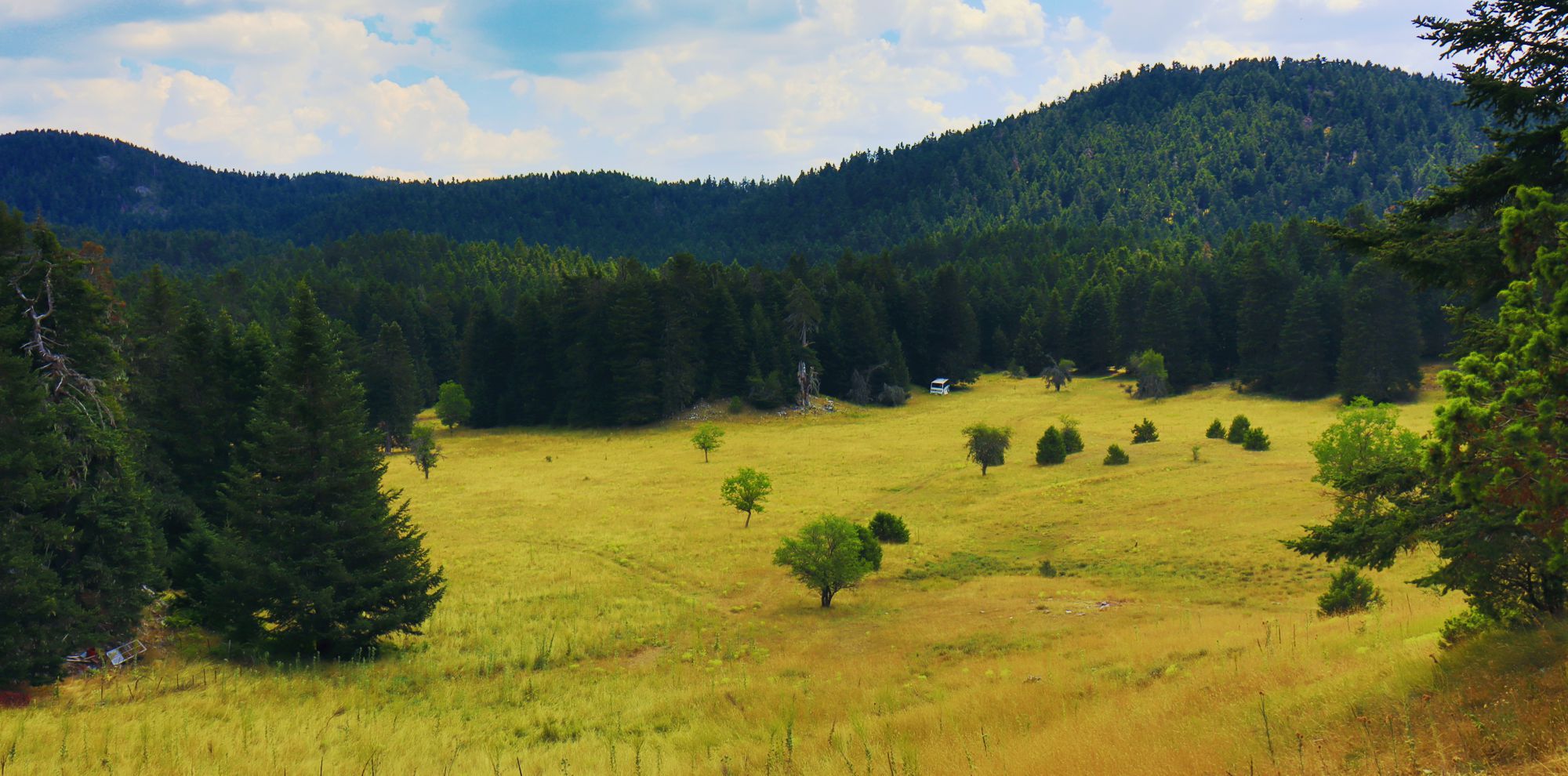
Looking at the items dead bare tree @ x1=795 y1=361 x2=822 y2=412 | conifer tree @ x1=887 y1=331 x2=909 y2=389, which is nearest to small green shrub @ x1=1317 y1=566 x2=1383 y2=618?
dead bare tree @ x1=795 y1=361 x2=822 y2=412

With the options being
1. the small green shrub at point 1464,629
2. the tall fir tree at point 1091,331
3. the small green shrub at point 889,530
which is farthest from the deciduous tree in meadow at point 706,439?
the tall fir tree at point 1091,331

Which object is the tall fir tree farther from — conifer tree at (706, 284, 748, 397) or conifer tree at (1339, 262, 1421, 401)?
conifer tree at (706, 284, 748, 397)

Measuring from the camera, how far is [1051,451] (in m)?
50.4

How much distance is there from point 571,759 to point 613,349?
7146cm

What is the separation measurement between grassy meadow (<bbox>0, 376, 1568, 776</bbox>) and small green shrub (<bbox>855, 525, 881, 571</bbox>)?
77cm

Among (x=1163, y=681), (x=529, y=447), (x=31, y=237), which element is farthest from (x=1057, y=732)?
(x=529, y=447)

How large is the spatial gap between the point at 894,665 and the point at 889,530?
16.2 m

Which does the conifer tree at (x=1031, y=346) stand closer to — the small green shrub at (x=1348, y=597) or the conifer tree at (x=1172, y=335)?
the conifer tree at (x=1172, y=335)

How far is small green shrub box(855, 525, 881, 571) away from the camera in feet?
102

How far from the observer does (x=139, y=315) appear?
36.0 metres

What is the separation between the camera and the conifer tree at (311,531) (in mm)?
20047

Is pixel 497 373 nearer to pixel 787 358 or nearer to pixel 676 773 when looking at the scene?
pixel 787 358

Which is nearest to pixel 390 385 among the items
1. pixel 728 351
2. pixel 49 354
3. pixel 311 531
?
pixel 728 351

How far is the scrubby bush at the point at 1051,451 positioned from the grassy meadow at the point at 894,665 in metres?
2.95
